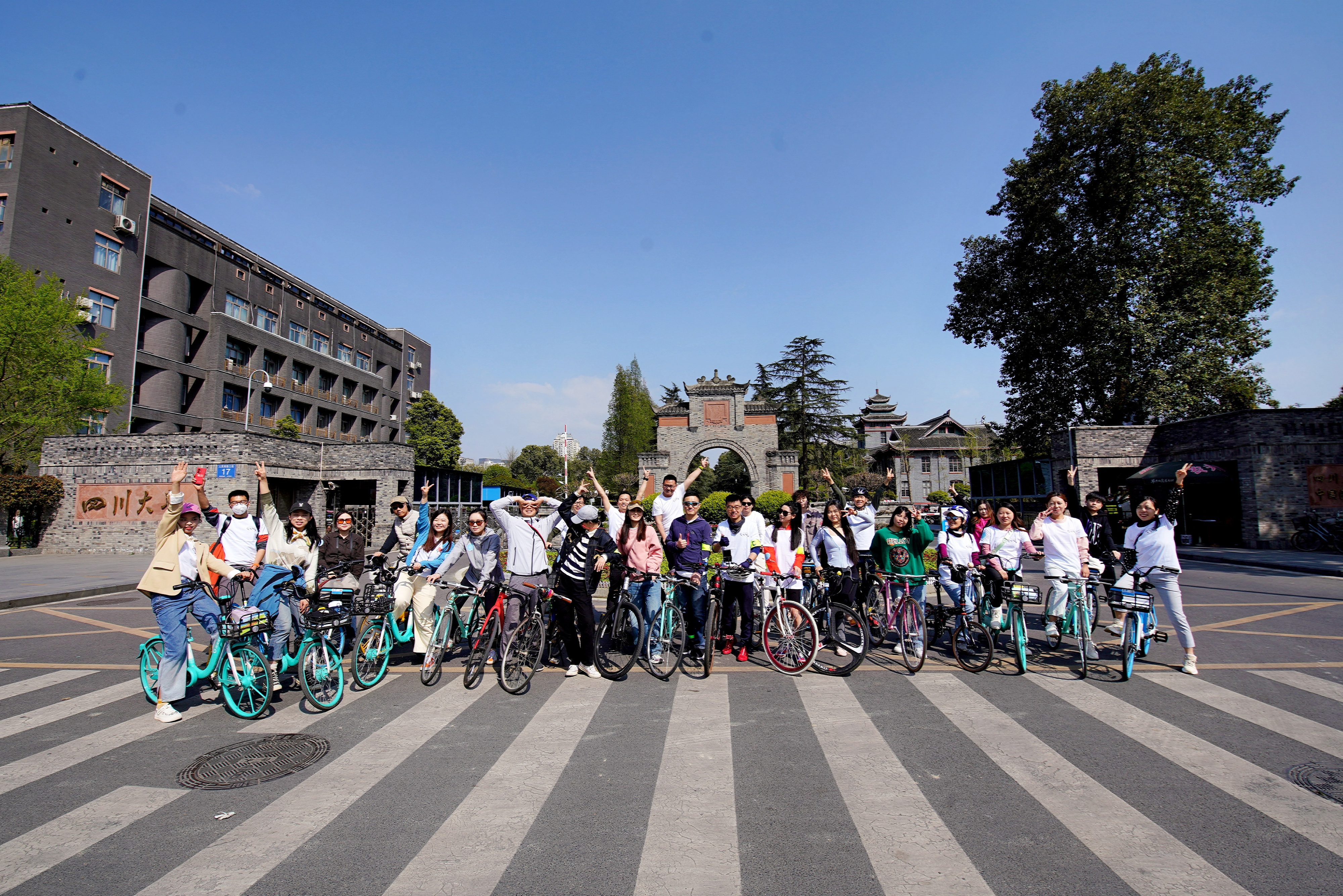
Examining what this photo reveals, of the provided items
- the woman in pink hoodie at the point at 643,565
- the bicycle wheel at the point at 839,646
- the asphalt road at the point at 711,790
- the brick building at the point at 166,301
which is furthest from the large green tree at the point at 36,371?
the bicycle wheel at the point at 839,646

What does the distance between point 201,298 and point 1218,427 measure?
50613 millimetres

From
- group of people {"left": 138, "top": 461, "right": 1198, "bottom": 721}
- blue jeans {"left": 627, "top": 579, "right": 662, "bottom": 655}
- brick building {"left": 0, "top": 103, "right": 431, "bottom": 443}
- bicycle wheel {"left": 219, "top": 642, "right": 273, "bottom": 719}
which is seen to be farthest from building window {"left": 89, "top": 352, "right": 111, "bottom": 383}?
blue jeans {"left": 627, "top": 579, "right": 662, "bottom": 655}

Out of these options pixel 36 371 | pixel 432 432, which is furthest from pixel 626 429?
pixel 36 371

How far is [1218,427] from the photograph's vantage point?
2094 centimetres

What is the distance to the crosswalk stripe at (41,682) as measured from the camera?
629 centimetres

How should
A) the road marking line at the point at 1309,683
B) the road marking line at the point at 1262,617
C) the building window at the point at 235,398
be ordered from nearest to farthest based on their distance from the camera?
the road marking line at the point at 1309,683 → the road marking line at the point at 1262,617 → the building window at the point at 235,398

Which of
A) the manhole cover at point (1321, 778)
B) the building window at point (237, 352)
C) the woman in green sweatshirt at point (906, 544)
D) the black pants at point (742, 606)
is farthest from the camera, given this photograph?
the building window at point (237, 352)

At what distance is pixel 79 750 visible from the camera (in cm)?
481

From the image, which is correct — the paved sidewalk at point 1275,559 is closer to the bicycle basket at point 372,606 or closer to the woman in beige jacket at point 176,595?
the bicycle basket at point 372,606

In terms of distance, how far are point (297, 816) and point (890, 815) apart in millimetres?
3525

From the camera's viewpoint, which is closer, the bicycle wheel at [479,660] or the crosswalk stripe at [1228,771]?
the crosswalk stripe at [1228,771]

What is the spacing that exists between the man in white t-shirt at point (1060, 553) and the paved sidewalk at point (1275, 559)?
11543 millimetres

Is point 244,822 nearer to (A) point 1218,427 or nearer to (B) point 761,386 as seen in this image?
(A) point 1218,427

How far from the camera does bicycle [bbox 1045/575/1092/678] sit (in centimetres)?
657
